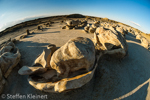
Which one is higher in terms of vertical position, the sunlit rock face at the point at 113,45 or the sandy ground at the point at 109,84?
the sunlit rock face at the point at 113,45

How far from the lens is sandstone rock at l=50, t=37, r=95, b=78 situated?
2828 millimetres

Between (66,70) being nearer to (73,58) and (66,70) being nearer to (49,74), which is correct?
(73,58)

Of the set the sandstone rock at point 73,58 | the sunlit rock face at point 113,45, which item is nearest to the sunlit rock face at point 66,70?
the sandstone rock at point 73,58

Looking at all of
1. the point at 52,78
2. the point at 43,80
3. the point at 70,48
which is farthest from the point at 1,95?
the point at 70,48

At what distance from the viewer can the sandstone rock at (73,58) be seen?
2828 mm

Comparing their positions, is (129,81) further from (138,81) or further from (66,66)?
(66,66)

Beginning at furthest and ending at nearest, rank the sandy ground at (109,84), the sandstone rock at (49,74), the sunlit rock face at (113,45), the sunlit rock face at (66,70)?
the sunlit rock face at (113,45), the sandy ground at (109,84), the sandstone rock at (49,74), the sunlit rock face at (66,70)

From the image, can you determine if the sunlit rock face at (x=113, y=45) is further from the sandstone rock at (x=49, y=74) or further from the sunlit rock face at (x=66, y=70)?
the sandstone rock at (x=49, y=74)

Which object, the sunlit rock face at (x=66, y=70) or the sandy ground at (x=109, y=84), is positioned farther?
the sandy ground at (x=109, y=84)

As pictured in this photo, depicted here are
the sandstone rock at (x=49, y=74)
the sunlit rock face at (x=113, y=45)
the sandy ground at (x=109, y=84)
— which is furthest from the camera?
the sunlit rock face at (x=113, y=45)

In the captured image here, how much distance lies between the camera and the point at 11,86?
368 centimetres

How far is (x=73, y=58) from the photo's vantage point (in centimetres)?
282

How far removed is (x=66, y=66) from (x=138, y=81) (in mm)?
3750

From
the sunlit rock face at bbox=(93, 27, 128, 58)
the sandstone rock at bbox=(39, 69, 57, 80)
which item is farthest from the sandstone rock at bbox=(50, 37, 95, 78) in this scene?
the sunlit rock face at bbox=(93, 27, 128, 58)
